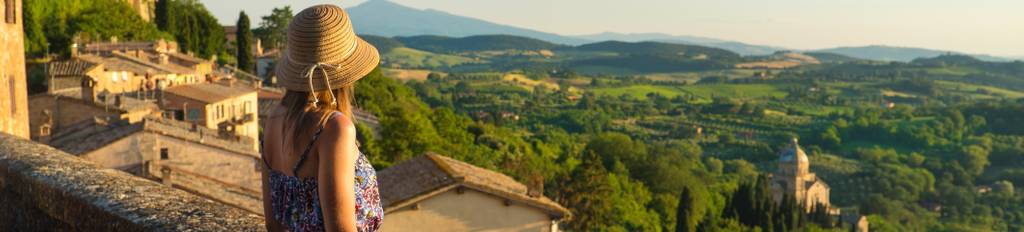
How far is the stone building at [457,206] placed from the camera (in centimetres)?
1722

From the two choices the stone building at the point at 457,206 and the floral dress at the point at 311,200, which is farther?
the stone building at the point at 457,206

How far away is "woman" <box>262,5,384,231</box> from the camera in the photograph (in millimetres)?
3447

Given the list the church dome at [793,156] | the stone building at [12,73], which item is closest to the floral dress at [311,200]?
the stone building at [12,73]

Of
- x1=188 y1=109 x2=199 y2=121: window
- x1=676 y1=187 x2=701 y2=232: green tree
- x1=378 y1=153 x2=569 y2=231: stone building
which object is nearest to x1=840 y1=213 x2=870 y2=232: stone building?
x1=676 y1=187 x2=701 y2=232: green tree

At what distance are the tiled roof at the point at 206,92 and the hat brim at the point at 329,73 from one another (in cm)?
2914

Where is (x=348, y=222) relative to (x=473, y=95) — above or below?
above

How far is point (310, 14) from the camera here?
379 cm

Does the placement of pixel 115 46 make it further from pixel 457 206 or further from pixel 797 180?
pixel 797 180

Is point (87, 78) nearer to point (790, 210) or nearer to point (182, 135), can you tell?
point (182, 135)

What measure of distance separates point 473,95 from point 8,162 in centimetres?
14638

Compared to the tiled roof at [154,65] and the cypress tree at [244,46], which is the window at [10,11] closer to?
the tiled roof at [154,65]

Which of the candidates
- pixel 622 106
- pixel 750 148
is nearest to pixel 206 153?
pixel 750 148

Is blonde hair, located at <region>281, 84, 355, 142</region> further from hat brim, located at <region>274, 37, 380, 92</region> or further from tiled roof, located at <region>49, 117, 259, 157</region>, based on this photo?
tiled roof, located at <region>49, 117, 259, 157</region>

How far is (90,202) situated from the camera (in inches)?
212
